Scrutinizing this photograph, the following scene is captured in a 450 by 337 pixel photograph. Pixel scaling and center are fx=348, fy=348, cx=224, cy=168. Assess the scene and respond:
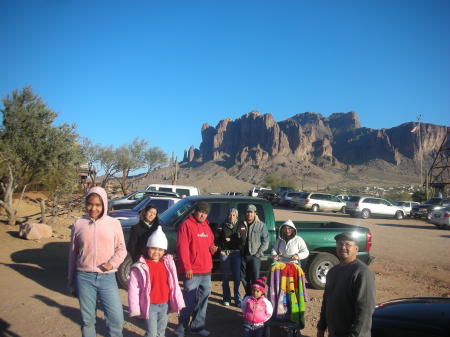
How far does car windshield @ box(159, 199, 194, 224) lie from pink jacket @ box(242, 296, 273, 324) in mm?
2799

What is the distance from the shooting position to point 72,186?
50.5 ft

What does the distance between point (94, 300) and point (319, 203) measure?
2919cm

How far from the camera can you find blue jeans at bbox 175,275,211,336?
4312 mm

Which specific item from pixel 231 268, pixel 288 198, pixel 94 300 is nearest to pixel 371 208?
→ pixel 288 198

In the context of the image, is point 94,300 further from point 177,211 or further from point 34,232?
point 34,232

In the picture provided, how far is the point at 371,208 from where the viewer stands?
1055 inches

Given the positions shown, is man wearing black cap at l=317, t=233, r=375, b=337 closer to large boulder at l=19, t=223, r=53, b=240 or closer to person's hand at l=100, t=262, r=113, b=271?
person's hand at l=100, t=262, r=113, b=271

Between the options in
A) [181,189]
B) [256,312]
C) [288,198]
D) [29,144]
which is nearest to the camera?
[256,312]

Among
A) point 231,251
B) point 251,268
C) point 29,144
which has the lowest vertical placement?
point 251,268

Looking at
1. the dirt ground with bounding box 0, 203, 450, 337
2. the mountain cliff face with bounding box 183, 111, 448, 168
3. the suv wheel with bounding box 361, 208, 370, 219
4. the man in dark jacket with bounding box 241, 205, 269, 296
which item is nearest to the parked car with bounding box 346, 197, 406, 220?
the suv wheel with bounding box 361, 208, 370, 219

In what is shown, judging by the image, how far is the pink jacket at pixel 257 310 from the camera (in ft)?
12.7

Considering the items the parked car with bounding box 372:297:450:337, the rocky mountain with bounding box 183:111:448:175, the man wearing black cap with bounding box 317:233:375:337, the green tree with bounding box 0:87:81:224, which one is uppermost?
the rocky mountain with bounding box 183:111:448:175

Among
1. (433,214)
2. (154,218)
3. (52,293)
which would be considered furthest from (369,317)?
(433,214)

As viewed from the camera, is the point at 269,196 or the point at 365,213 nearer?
the point at 365,213
